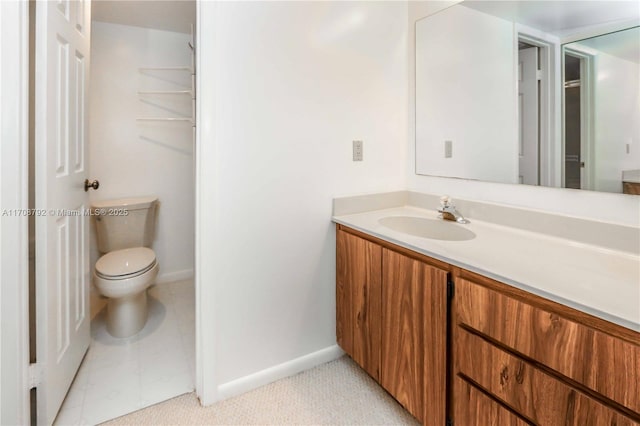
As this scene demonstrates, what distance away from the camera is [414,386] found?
4.44ft

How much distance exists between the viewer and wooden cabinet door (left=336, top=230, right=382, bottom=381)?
5.03 ft

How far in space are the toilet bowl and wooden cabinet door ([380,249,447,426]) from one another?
1.48 m

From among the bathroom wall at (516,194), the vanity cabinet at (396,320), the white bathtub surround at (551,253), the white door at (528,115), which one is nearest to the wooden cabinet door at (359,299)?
the vanity cabinet at (396,320)

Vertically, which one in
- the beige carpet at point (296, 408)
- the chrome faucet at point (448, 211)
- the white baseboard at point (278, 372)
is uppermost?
the chrome faucet at point (448, 211)

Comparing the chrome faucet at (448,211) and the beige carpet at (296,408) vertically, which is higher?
the chrome faucet at (448,211)

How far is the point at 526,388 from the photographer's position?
95cm

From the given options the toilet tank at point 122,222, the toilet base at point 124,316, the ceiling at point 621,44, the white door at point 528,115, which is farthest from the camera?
the toilet tank at point 122,222

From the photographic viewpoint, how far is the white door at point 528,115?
1446mm

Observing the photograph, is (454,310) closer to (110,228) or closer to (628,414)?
(628,414)

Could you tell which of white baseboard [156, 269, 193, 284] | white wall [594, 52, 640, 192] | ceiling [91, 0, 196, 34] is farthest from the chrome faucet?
white baseboard [156, 269, 193, 284]

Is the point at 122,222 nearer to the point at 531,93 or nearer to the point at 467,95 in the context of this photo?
the point at 467,95

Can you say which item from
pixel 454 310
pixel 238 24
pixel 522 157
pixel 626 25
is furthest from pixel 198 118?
pixel 626 25

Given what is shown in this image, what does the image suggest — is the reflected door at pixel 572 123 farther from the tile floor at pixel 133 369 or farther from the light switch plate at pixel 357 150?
the tile floor at pixel 133 369

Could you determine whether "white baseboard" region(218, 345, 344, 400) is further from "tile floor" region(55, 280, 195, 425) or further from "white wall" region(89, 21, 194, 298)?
"white wall" region(89, 21, 194, 298)
